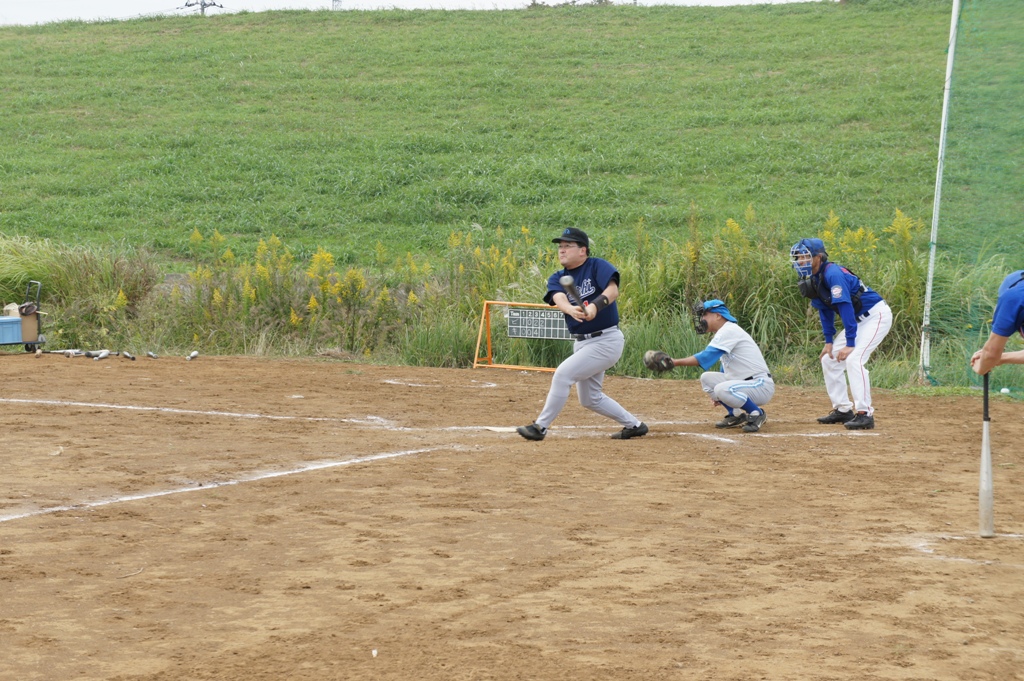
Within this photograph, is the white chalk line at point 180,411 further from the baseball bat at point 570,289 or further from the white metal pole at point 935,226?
the white metal pole at point 935,226

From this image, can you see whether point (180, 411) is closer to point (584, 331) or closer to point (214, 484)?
point (214, 484)

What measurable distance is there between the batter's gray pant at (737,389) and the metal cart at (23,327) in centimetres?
1009

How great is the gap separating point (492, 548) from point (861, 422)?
5.77 meters

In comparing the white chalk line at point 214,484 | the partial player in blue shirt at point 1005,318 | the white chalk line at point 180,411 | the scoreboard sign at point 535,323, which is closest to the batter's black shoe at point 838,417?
the white chalk line at point 214,484

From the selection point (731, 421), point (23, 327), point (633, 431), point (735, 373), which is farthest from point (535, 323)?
point (23, 327)

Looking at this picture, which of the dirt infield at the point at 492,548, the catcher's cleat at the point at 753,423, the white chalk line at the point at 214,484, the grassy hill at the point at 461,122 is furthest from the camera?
the grassy hill at the point at 461,122

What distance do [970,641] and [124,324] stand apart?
50.4ft

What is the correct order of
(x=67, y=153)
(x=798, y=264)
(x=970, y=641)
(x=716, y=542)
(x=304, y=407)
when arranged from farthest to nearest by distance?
(x=67, y=153), (x=304, y=407), (x=798, y=264), (x=716, y=542), (x=970, y=641)

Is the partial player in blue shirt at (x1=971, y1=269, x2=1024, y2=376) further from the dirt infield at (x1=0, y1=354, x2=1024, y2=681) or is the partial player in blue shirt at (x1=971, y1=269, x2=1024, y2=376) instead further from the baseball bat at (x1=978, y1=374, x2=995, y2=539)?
the dirt infield at (x1=0, y1=354, x2=1024, y2=681)

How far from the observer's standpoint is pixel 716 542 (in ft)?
22.0

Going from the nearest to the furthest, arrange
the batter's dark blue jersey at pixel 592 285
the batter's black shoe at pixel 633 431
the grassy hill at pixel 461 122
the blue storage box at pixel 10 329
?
the batter's dark blue jersey at pixel 592 285
the batter's black shoe at pixel 633 431
the blue storage box at pixel 10 329
the grassy hill at pixel 461 122

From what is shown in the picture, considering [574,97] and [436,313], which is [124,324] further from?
[574,97]

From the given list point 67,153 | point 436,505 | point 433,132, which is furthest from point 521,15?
point 436,505

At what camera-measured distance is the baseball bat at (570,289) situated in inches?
Answer: 383
